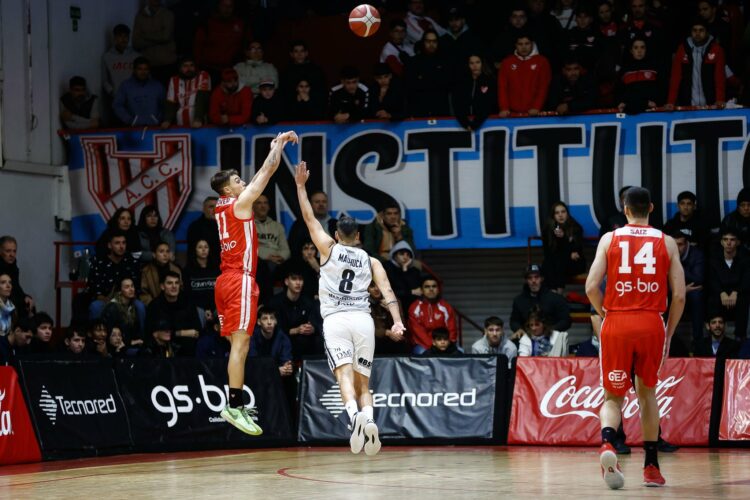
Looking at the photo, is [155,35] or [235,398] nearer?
[235,398]

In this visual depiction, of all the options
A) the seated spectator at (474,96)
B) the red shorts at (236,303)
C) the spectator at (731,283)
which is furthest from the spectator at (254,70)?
the red shorts at (236,303)

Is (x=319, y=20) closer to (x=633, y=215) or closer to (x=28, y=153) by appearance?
(x=28, y=153)

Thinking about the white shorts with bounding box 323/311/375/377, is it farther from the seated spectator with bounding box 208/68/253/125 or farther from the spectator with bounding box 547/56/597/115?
the seated spectator with bounding box 208/68/253/125

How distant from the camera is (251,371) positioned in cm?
1565

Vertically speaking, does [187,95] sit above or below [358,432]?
above

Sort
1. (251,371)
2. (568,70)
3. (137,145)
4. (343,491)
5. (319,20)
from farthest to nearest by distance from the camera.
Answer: (319,20) < (137,145) < (568,70) < (251,371) < (343,491)

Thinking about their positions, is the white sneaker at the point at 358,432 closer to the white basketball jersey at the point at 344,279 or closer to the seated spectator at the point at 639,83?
the white basketball jersey at the point at 344,279

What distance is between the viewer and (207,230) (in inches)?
717

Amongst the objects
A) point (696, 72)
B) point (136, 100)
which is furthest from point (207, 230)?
point (696, 72)

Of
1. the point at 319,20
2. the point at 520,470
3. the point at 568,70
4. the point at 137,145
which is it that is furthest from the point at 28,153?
the point at 520,470

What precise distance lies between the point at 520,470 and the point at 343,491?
2.44 m

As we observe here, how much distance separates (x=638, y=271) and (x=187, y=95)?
12.3 metres

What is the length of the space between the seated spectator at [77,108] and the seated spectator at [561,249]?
8.04 meters

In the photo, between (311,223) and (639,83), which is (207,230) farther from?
(639,83)
